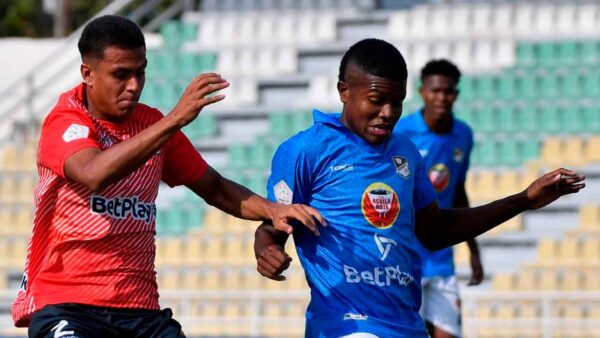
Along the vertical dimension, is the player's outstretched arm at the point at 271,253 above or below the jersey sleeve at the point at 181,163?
below

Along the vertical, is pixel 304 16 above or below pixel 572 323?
above

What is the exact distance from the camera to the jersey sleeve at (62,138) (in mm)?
5227

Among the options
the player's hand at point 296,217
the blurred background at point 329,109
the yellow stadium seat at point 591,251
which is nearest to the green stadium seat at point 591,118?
the blurred background at point 329,109

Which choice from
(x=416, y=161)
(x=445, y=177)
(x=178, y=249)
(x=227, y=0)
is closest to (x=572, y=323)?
(x=445, y=177)

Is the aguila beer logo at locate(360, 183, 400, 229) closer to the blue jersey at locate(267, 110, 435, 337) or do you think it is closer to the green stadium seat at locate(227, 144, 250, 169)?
the blue jersey at locate(267, 110, 435, 337)

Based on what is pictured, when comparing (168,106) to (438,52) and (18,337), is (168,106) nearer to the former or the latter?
(438,52)

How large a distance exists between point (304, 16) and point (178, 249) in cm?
517

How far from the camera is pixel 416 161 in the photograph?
586 cm

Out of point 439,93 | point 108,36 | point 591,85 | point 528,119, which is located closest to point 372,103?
point 108,36

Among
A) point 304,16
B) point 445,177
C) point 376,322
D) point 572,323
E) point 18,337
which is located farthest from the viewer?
point 304,16

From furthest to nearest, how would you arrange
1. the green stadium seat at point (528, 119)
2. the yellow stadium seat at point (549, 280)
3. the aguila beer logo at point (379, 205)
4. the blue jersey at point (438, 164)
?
the green stadium seat at point (528, 119) < the yellow stadium seat at point (549, 280) < the blue jersey at point (438, 164) < the aguila beer logo at point (379, 205)

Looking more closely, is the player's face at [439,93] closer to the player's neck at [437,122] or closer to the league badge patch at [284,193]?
the player's neck at [437,122]

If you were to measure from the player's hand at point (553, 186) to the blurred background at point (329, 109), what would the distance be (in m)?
7.42

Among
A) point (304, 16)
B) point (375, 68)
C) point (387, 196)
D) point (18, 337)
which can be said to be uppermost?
point (304, 16)
